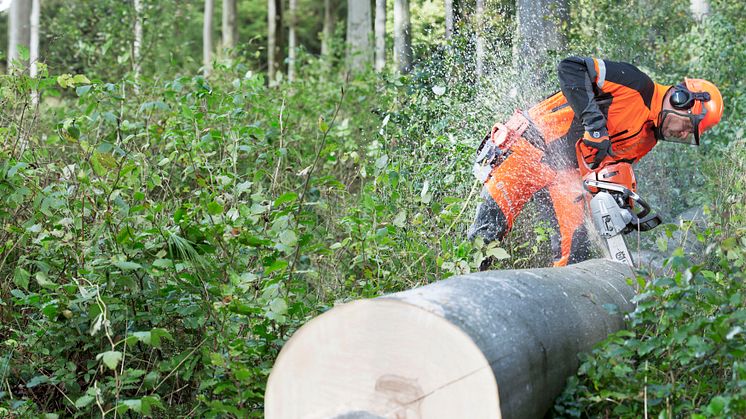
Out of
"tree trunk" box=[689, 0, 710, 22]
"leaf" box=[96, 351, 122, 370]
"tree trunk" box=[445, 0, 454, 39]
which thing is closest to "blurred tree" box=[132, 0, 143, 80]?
"tree trunk" box=[445, 0, 454, 39]

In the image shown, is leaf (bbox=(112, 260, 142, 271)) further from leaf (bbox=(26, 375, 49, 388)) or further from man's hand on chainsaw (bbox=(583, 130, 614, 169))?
man's hand on chainsaw (bbox=(583, 130, 614, 169))

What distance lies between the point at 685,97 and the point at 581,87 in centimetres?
66

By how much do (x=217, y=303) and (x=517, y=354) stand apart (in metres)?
1.47

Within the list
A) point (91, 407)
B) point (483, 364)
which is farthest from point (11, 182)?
point (483, 364)

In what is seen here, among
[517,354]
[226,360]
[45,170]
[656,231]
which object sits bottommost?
[656,231]

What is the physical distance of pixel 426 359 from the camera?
8.99ft

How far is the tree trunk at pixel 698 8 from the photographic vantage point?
46.3ft

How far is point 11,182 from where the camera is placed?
13.4 ft

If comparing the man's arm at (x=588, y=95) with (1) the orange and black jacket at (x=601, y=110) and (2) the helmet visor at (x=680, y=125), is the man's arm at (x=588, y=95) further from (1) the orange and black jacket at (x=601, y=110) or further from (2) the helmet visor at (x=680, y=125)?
(2) the helmet visor at (x=680, y=125)

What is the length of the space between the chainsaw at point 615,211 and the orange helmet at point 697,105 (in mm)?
561

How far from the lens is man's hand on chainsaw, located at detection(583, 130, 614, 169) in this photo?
5469 mm

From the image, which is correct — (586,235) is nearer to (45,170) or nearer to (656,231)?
(656,231)

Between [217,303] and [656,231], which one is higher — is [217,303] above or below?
above

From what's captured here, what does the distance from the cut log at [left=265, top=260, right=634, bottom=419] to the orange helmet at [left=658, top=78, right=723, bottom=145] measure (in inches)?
117
